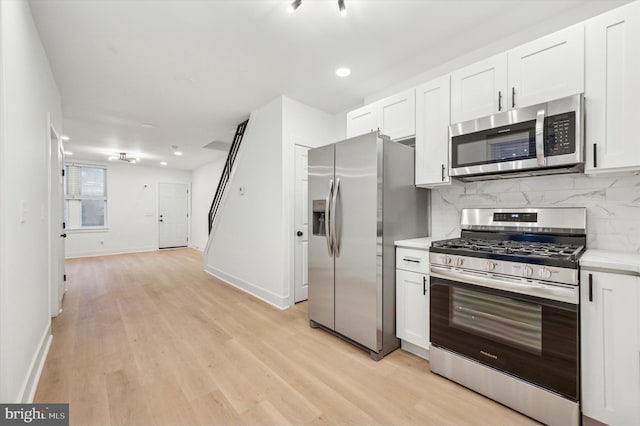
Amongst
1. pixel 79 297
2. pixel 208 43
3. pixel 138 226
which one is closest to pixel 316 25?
pixel 208 43

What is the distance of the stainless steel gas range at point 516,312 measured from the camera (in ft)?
4.84

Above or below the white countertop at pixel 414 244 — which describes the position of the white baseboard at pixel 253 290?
below

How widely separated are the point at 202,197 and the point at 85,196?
3.00 metres

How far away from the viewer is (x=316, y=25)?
2.20m

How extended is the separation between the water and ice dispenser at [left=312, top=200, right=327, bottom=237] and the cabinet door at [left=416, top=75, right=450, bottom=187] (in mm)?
962

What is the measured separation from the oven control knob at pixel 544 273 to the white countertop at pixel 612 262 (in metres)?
0.15

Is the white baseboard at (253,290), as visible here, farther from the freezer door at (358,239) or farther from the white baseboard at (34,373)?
the white baseboard at (34,373)

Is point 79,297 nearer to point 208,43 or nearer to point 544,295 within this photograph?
point 208,43

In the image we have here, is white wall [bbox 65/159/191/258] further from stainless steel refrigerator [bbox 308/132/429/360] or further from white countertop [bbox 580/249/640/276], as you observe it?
white countertop [bbox 580/249/640/276]

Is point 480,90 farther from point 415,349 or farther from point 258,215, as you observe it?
point 258,215

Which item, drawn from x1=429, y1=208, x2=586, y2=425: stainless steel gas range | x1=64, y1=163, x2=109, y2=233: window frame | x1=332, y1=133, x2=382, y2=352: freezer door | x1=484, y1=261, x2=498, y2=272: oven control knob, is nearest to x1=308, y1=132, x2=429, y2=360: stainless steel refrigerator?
x1=332, y1=133, x2=382, y2=352: freezer door

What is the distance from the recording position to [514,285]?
1629mm

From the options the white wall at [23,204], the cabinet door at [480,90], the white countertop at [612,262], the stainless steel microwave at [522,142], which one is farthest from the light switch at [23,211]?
the white countertop at [612,262]

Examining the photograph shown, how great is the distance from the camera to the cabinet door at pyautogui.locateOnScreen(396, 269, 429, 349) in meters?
2.17
